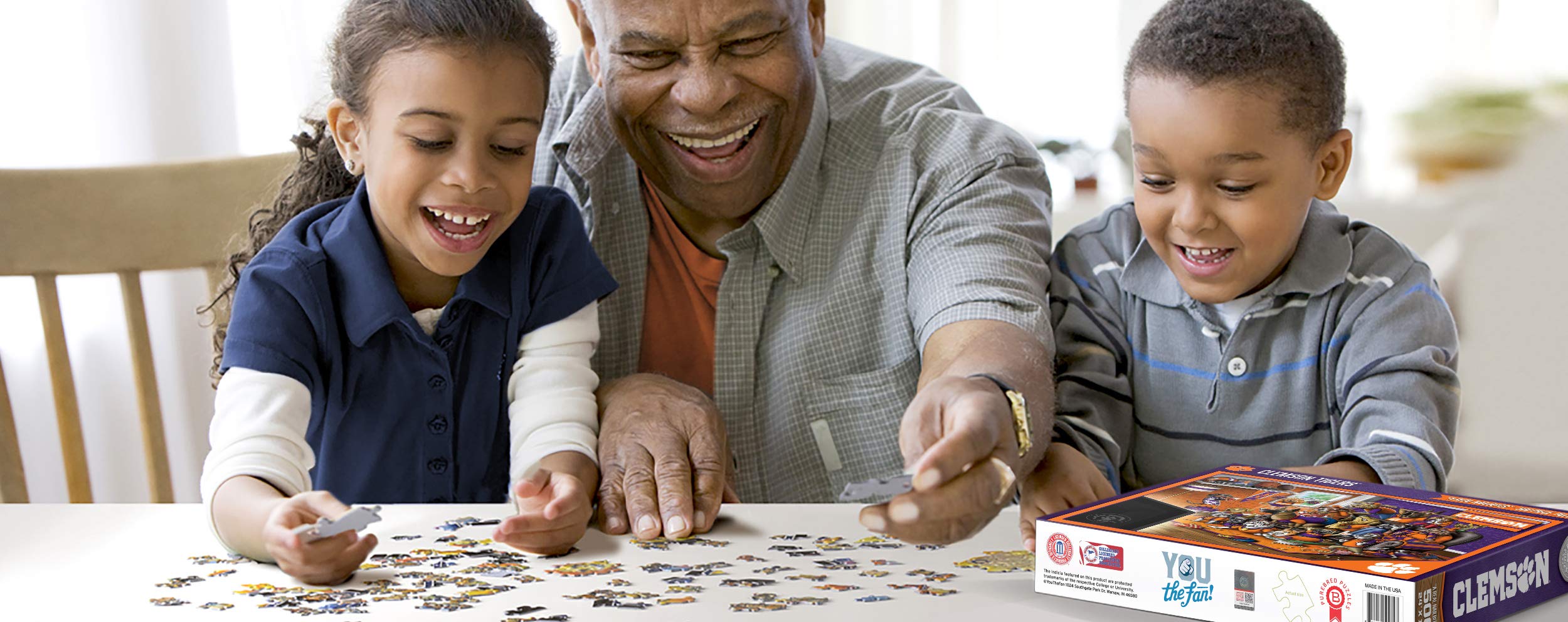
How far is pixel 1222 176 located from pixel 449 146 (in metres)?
0.85

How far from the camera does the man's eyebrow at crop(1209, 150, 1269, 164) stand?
55.5 inches

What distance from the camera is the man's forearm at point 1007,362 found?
52.2 inches

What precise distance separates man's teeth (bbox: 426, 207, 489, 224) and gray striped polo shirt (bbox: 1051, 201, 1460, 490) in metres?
0.70

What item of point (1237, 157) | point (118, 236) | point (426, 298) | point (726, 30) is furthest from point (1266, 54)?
point (118, 236)

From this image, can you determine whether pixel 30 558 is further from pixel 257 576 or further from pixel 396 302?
pixel 396 302

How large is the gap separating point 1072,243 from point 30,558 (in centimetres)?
120

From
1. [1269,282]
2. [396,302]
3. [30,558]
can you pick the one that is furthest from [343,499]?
[1269,282]

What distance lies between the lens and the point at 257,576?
1146 mm

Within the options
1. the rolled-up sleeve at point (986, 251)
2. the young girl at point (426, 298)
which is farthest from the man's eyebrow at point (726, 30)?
the rolled-up sleeve at point (986, 251)

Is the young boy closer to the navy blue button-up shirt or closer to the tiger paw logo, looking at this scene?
the tiger paw logo

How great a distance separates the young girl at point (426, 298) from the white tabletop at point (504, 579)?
88 millimetres

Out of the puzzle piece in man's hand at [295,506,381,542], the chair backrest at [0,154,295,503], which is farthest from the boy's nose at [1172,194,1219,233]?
the chair backrest at [0,154,295,503]

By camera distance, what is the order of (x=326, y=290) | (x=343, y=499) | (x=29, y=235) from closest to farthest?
(x=326, y=290)
(x=343, y=499)
(x=29, y=235)

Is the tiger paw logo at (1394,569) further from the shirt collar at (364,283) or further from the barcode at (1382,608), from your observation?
the shirt collar at (364,283)
